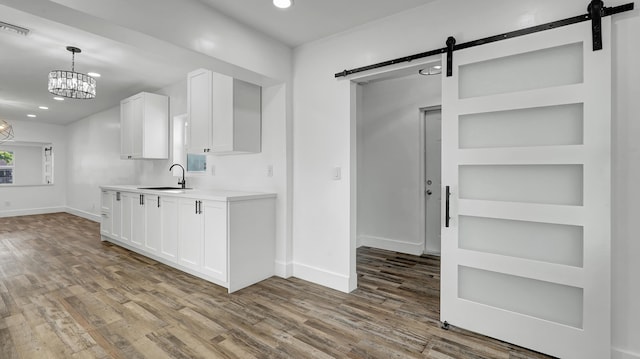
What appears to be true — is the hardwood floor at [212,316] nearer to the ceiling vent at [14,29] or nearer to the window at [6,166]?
the ceiling vent at [14,29]

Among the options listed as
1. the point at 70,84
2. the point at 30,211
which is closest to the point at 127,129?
the point at 70,84

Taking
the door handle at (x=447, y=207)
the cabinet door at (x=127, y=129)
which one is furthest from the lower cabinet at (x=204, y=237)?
the cabinet door at (x=127, y=129)

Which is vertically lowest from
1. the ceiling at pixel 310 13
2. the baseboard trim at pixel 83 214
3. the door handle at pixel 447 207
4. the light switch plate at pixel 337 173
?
the baseboard trim at pixel 83 214

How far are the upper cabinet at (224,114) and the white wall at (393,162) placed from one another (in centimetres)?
189

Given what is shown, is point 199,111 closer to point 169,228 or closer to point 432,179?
point 169,228

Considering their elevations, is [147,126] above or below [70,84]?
below

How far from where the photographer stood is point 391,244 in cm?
447

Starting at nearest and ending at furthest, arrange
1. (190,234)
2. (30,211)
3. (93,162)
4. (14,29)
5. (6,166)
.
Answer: (14,29), (190,234), (93,162), (6,166), (30,211)

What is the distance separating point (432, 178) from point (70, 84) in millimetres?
4683

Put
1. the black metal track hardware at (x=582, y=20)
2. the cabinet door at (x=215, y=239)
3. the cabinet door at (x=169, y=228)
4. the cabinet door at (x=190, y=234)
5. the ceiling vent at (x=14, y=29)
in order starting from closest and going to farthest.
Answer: the black metal track hardware at (x=582, y=20)
the ceiling vent at (x=14, y=29)
the cabinet door at (x=215, y=239)
the cabinet door at (x=190, y=234)
the cabinet door at (x=169, y=228)

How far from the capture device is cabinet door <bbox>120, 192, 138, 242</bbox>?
4.27m

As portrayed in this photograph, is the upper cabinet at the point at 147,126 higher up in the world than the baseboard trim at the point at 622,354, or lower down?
higher up

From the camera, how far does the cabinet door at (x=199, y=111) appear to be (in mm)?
3623

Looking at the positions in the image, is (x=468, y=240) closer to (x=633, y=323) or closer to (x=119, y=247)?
(x=633, y=323)
